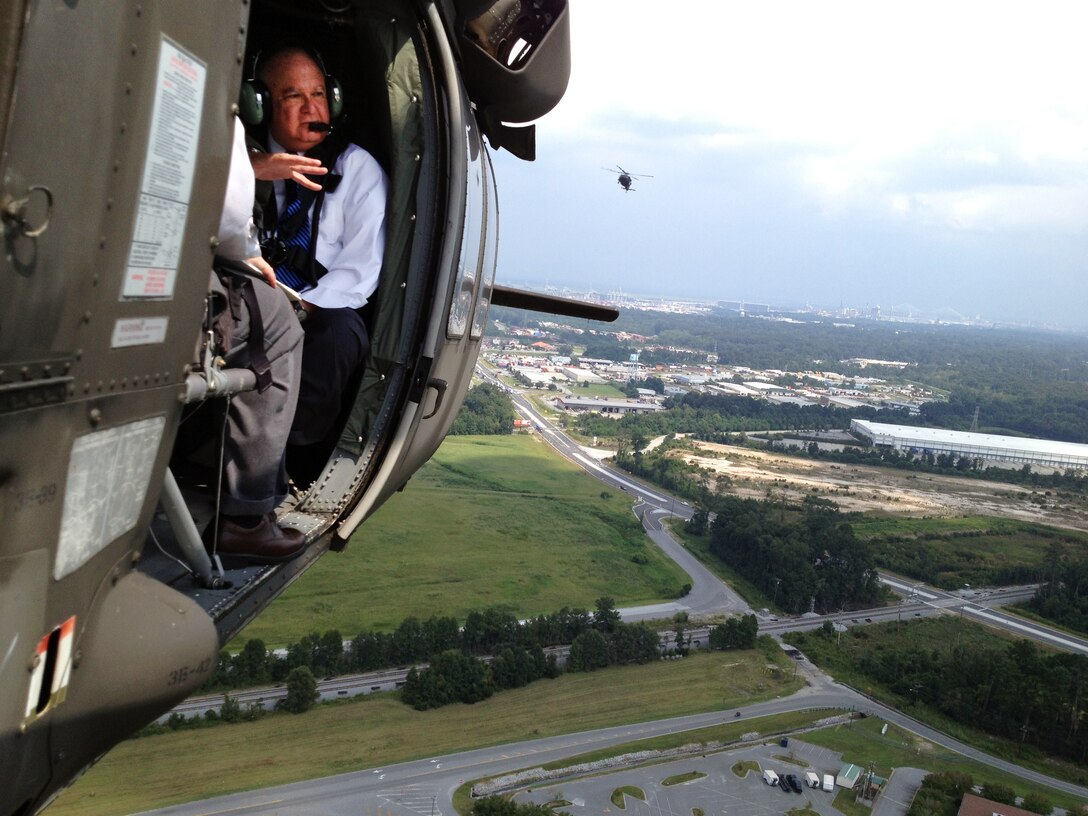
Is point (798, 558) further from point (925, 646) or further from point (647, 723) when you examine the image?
point (647, 723)

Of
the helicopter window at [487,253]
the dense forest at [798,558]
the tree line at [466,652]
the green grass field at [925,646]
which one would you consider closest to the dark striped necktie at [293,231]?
the helicopter window at [487,253]

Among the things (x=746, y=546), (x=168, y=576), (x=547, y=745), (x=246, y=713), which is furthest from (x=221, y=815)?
(x=746, y=546)

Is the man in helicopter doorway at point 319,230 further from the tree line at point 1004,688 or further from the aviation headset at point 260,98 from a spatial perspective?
the tree line at point 1004,688

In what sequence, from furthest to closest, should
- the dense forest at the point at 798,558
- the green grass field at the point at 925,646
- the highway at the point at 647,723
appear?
the dense forest at the point at 798,558 → the green grass field at the point at 925,646 → the highway at the point at 647,723

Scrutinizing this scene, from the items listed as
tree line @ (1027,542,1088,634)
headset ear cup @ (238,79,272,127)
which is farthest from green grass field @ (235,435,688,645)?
headset ear cup @ (238,79,272,127)

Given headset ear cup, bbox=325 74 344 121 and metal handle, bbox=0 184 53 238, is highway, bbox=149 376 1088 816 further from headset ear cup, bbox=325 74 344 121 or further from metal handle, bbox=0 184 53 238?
metal handle, bbox=0 184 53 238

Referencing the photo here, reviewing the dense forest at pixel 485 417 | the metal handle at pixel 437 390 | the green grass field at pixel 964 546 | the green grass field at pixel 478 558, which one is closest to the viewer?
the metal handle at pixel 437 390
